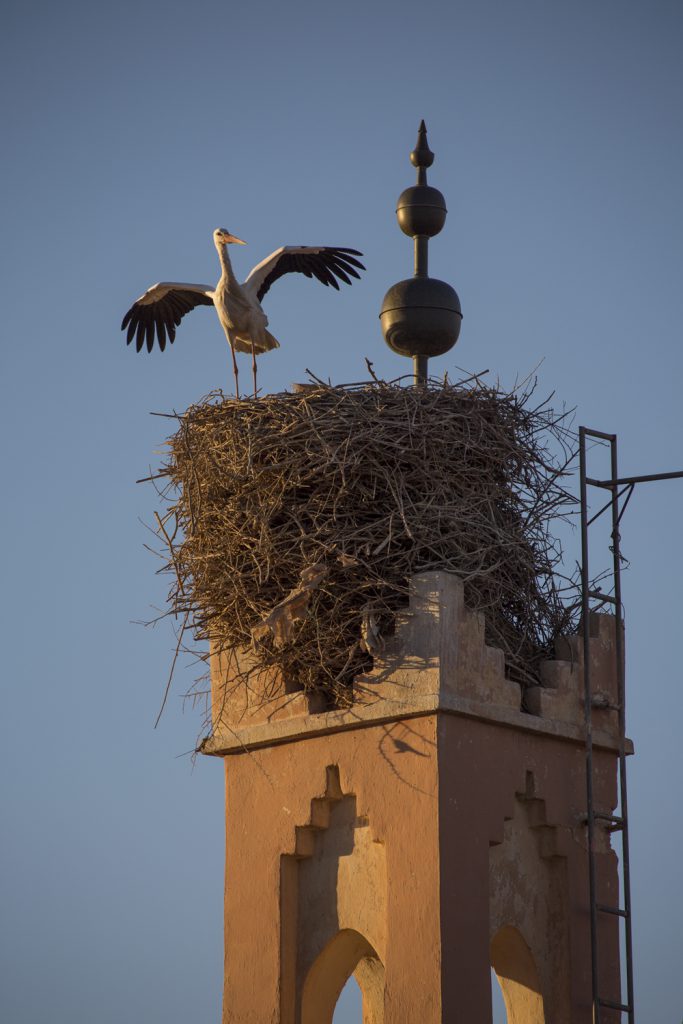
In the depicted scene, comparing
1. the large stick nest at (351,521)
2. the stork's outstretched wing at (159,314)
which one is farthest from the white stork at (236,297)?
the large stick nest at (351,521)

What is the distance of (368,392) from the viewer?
40.3 ft

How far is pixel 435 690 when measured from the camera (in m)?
11.3

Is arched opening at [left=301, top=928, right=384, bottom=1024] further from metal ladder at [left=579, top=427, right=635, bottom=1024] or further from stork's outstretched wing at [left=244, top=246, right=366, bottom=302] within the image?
stork's outstretched wing at [left=244, top=246, right=366, bottom=302]

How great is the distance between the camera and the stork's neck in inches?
561

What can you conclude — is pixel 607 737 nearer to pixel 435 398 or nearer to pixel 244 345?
pixel 435 398

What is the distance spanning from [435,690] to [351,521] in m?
1.21

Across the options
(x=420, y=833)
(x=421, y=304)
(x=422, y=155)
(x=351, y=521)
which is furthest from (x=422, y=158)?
(x=420, y=833)

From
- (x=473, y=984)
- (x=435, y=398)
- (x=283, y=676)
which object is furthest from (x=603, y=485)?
(x=473, y=984)

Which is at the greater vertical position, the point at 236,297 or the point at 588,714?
the point at 236,297

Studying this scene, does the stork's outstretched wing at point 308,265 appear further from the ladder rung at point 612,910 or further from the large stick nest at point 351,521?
the ladder rung at point 612,910

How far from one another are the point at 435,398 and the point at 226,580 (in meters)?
1.64

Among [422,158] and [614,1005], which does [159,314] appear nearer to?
[422,158]

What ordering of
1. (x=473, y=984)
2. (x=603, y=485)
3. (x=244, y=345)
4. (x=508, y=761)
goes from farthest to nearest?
(x=244, y=345) < (x=603, y=485) < (x=508, y=761) < (x=473, y=984)

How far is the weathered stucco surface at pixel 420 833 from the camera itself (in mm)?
11172
